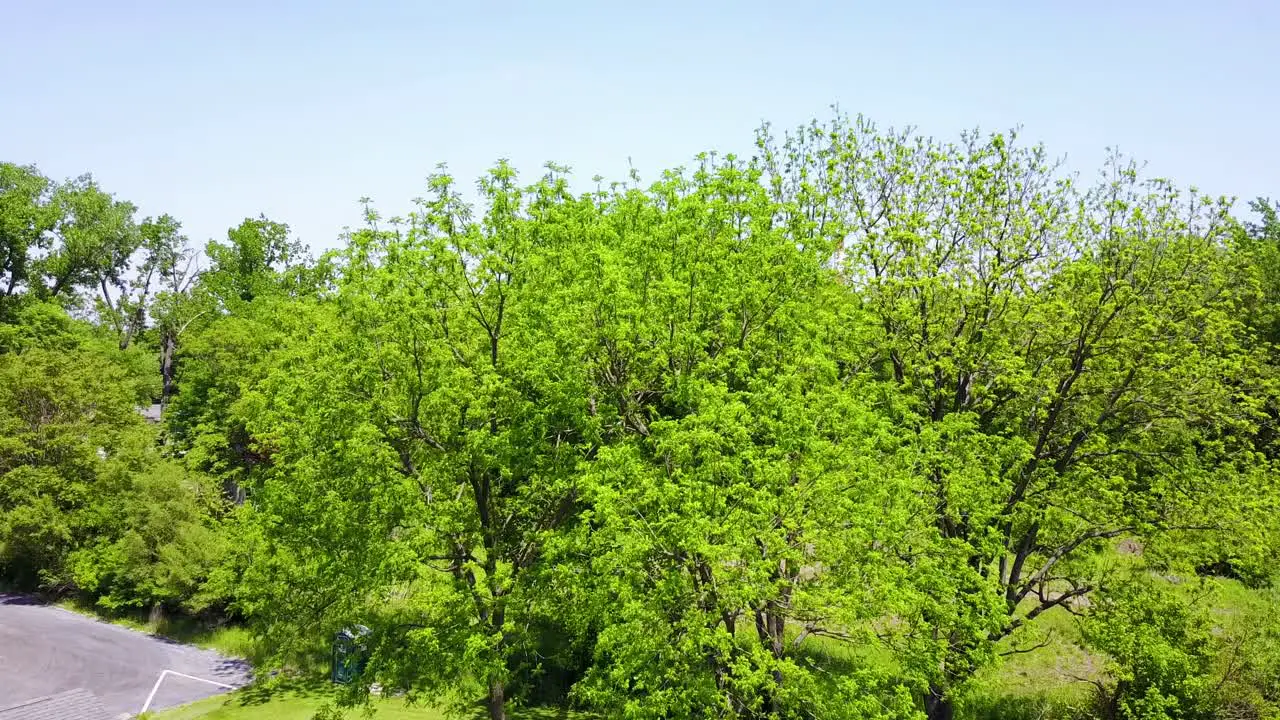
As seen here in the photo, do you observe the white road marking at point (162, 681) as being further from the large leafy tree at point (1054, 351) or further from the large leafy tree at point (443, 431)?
the large leafy tree at point (1054, 351)

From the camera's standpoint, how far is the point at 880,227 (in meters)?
24.1

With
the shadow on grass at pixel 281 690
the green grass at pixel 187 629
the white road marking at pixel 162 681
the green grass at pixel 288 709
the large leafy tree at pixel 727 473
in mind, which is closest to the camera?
the large leafy tree at pixel 727 473

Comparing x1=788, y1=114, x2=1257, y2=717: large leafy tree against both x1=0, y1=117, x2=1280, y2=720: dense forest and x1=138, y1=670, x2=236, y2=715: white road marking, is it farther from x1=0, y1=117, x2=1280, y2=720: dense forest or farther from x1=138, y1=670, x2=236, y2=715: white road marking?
x1=138, y1=670, x2=236, y2=715: white road marking

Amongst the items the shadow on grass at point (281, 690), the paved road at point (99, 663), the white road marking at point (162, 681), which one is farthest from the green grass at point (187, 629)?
the shadow on grass at point (281, 690)

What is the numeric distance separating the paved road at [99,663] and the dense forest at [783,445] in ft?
24.5

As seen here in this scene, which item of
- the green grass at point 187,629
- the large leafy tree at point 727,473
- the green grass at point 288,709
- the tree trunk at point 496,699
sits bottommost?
the green grass at point 288,709

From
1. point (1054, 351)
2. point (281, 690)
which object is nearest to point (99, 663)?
point (281, 690)

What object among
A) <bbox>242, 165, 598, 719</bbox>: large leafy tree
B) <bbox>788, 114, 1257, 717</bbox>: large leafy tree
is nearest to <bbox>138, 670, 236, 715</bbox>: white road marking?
<bbox>242, 165, 598, 719</bbox>: large leafy tree

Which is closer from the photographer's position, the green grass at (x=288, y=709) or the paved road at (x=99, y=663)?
the green grass at (x=288, y=709)

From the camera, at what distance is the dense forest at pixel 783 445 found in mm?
15344

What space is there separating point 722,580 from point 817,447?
325cm

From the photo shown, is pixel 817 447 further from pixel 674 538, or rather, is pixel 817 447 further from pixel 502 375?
pixel 502 375

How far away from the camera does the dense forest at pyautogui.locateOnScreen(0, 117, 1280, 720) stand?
1534 cm

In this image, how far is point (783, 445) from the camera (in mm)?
16703
